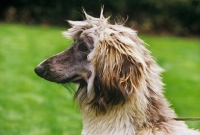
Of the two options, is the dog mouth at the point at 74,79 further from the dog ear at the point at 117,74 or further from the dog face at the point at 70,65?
the dog ear at the point at 117,74

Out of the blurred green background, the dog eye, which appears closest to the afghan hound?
the dog eye

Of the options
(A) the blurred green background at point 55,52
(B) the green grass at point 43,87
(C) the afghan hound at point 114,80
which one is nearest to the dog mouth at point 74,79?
(C) the afghan hound at point 114,80

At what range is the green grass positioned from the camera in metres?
7.96

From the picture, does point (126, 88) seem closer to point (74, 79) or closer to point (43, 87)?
point (74, 79)

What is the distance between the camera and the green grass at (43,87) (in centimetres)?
796

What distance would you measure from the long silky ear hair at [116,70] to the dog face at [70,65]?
0.18m

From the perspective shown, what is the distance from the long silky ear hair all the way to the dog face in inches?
6.9

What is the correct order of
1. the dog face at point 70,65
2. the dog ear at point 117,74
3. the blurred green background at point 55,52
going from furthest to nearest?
the blurred green background at point 55,52, the dog face at point 70,65, the dog ear at point 117,74

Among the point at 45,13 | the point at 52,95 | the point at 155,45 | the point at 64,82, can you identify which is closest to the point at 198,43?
the point at 155,45

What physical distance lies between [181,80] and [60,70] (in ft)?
25.2

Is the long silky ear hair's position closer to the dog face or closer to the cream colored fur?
the cream colored fur

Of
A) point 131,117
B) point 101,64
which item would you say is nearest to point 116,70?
point 101,64

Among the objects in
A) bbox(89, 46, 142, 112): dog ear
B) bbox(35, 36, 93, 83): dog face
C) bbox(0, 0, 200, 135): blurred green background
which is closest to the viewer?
bbox(89, 46, 142, 112): dog ear

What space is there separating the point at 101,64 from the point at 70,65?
1.16 feet
